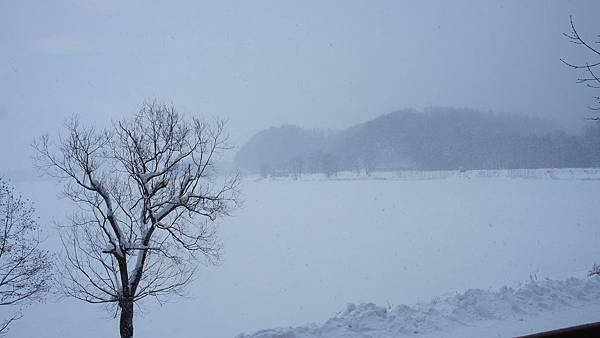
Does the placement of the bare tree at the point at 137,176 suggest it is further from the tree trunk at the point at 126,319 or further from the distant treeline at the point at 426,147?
the distant treeline at the point at 426,147

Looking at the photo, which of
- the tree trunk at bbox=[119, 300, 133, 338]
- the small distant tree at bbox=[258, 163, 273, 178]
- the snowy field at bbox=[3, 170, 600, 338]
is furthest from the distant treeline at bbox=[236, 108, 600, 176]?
the tree trunk at bbox=[119, 300, 133, 338]

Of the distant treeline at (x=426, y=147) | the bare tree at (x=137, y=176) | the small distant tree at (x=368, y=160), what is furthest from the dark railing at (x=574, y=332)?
the small distant tree at (x=368, y=160)

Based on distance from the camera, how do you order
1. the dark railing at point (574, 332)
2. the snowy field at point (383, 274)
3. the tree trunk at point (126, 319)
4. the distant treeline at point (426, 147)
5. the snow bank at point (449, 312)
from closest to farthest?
the dark railing at point (574, 332)
the snow bank at point (449, 312)
the snowy field at point (383, 274)
the tree trunk at point (126, 319)
the distant treeline at point (426, 147)

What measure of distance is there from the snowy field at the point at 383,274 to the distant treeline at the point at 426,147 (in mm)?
68897

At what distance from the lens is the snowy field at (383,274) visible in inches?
335

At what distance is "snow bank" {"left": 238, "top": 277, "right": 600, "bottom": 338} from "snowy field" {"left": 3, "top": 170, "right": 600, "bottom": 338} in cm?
5

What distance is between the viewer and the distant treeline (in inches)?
3782

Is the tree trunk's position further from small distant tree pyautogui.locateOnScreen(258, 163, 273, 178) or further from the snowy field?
small distant tree pyautogui.locateOnScreen(258, 163, 273, 178)

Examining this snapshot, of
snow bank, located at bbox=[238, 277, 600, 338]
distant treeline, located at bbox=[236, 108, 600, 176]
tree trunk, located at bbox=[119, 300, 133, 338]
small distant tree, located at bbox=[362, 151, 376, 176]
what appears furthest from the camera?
small distant tree, located at bbox=[362, 151, 376, 176]

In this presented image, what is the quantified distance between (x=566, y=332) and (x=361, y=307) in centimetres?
604

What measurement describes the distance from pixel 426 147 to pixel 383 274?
407ft

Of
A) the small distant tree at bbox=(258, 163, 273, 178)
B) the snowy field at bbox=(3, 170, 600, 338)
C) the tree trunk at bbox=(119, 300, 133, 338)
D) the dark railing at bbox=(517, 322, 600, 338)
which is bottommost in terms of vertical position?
the snowy field at bbox=(3, 170, 600, 338)

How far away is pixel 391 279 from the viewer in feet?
54.3

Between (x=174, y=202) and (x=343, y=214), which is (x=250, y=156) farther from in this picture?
(x=174, y=202)
